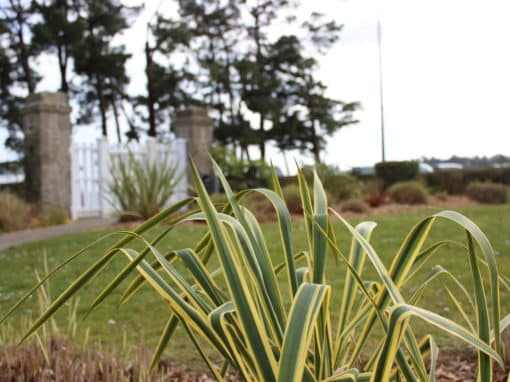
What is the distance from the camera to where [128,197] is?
8.98 meters

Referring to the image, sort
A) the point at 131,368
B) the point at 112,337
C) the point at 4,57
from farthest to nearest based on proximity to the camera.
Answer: the point at 4,57, the point at 112,337, the point at 131,368

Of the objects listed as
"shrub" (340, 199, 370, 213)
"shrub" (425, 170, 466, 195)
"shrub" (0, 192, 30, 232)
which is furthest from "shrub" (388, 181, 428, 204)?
"shrub" (0, 192, 30, 232)

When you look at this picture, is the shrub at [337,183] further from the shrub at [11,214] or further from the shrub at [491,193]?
the shrub at [11,214]

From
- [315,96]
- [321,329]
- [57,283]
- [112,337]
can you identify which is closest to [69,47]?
[315,96]

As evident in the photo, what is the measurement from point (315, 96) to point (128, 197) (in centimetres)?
1365

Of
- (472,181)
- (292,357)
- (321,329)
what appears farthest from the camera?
(472,181)

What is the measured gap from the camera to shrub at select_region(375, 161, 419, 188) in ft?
47.4

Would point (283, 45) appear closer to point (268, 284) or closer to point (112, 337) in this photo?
point (112, 337)

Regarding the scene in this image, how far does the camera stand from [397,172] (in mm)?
14477

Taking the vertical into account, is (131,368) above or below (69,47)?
below

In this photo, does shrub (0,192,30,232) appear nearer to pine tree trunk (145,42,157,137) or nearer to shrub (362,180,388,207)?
shrub (362,180,388,207)

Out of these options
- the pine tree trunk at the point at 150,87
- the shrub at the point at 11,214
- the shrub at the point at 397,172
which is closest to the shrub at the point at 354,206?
the shrub at the point at 397,172

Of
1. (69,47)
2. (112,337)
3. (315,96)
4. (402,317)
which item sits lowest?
(112,337)

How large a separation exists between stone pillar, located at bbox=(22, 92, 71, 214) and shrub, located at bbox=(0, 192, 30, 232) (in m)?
1.38
